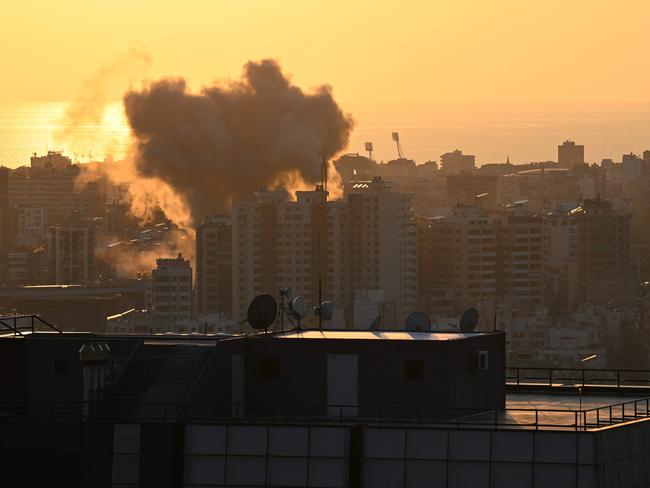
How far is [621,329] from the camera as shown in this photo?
138m

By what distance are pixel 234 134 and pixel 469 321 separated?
116 metres

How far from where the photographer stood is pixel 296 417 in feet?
76.1

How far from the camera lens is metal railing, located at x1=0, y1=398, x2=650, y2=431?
22.0 m

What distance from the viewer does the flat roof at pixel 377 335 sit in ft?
80.0

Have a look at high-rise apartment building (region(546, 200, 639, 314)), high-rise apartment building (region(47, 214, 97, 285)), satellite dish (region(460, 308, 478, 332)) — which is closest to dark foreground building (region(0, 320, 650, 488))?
satellite dish (region(460, 308, 478, 332))

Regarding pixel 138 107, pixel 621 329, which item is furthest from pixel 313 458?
pixel 138 107

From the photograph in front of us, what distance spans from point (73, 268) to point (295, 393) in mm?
147877

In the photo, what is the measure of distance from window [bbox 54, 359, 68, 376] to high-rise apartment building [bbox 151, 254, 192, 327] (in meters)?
118

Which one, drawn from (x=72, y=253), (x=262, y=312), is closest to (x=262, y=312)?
(x=262, y=312)

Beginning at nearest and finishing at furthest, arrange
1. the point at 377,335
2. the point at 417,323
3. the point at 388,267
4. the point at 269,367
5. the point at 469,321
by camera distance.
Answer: the point at 269,367 < the point at 377,335 < the point at 417,323 < the point at 469,321 < the point at 388,267

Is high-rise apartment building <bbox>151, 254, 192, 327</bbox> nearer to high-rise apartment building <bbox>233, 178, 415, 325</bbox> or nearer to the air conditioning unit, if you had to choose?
high-rise apartment building <bbox>233, 178, 415, 325</bbox>

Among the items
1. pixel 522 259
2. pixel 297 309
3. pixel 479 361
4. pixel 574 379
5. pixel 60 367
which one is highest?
pixel 522 259

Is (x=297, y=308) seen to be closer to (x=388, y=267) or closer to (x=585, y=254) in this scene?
(x=388, y=267)

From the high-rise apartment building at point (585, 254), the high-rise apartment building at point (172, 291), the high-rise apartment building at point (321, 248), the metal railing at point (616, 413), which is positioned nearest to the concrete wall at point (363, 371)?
the metal railing at point (616, 413)
